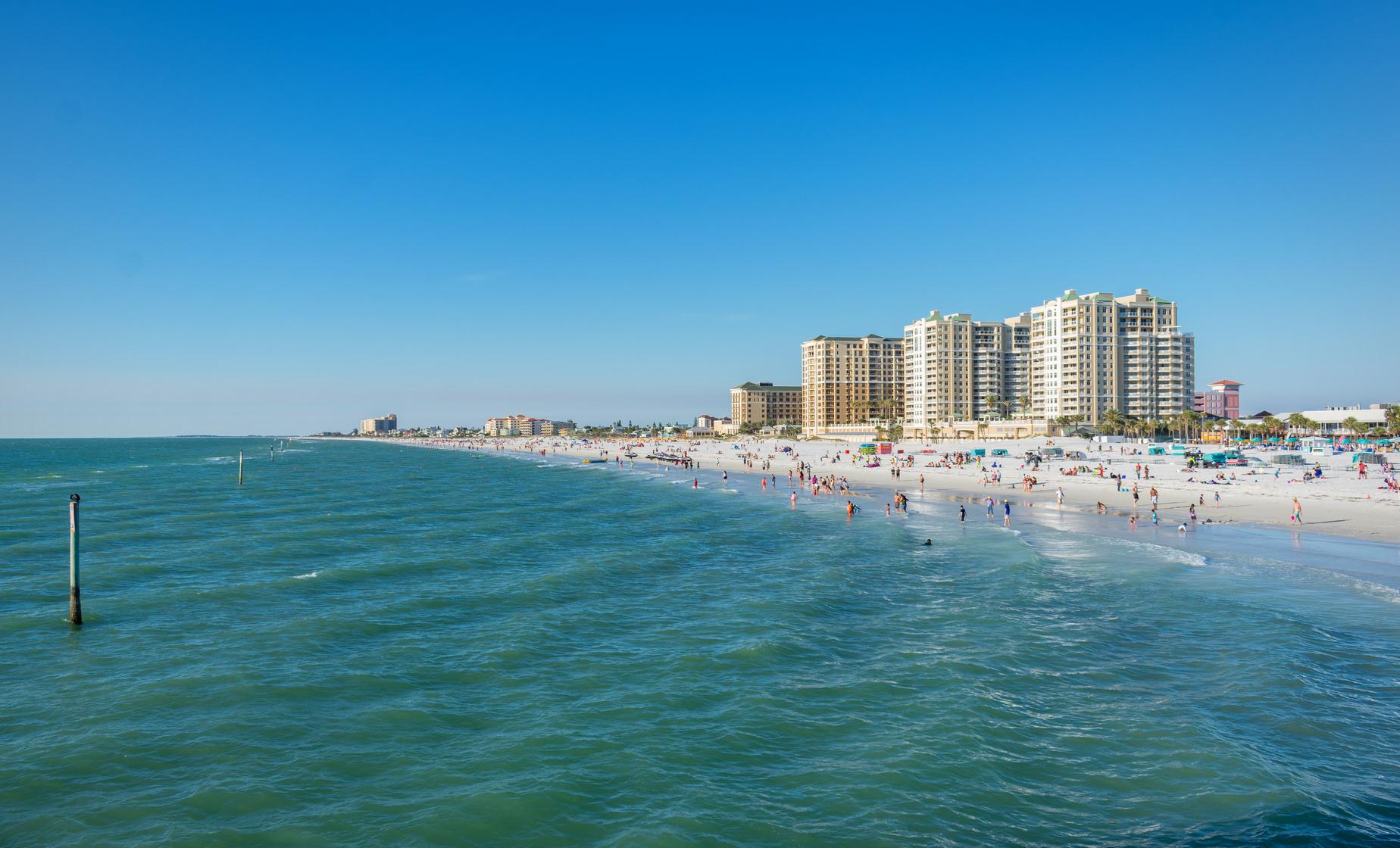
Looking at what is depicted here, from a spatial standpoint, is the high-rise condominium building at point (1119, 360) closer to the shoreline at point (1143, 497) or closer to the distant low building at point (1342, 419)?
the distant low building at point (1342, 419)

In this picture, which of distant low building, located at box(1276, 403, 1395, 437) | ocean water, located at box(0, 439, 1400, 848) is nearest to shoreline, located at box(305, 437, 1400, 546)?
ocean water, located at box(0, 439, 1400, 848)

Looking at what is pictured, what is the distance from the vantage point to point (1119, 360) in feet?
506

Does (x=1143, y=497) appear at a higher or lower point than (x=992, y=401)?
lower

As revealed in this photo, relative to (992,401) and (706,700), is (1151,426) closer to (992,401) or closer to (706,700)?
(992,401)

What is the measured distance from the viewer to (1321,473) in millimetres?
58406

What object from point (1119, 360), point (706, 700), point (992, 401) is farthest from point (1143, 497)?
point (992, 401)

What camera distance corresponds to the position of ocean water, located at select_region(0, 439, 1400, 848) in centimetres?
1095

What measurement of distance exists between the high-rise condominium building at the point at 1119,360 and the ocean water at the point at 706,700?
133 m

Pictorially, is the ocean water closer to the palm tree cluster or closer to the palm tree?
the palm tree cluster

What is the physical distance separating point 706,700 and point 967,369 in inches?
7137

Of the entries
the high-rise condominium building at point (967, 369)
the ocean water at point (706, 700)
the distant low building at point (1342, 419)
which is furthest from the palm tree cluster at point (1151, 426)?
the ocean water at point (706, 700)

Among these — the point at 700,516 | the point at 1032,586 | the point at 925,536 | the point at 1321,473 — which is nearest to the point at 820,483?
the point at 700,516

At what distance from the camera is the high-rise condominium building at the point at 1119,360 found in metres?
154

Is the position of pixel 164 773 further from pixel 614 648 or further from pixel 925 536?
pixel 925 536
